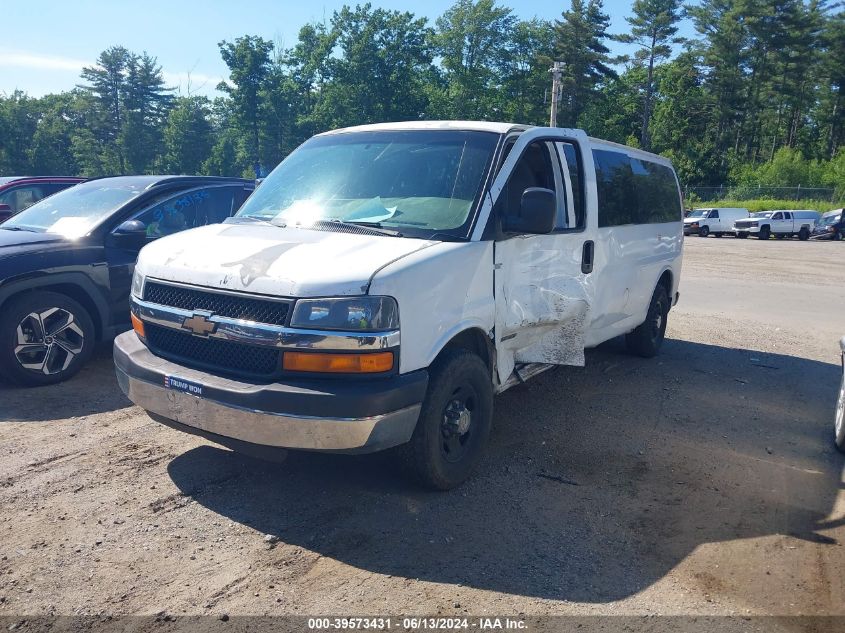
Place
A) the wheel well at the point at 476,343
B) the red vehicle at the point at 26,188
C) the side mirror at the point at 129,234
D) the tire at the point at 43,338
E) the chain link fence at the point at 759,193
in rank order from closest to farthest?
the wheel well at the point at 476,343, the tire at the point at 43,338, the side mirror at the point at 129,234, the red vehicle at the point at 26,188, the chain link fence at the point at 759,193

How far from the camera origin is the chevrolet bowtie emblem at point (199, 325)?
12.5ft

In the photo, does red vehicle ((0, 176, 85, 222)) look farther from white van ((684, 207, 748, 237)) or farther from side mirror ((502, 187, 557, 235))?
white van ((684, 207, 748, 237))

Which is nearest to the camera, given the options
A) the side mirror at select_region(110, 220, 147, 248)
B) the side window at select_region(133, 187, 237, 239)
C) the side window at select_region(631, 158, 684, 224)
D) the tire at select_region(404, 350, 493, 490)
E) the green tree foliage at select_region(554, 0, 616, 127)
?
the tire at select_region(404, 350, 493, 490)

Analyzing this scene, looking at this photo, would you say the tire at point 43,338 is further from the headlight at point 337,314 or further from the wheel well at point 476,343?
the wheel well at point 476,343

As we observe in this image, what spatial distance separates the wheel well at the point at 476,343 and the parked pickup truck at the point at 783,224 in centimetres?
4007

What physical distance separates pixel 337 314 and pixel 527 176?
203 cm

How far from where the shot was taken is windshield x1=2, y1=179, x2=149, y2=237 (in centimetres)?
665

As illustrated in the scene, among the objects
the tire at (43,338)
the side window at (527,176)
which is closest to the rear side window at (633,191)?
the side window at (527,176)

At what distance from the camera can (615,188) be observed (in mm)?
6422

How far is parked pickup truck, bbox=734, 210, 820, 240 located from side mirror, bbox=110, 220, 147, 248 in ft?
130

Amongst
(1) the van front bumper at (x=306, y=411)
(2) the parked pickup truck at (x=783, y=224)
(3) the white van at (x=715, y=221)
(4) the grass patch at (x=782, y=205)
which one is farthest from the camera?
(4) the grass patch at (x=782, y=205)

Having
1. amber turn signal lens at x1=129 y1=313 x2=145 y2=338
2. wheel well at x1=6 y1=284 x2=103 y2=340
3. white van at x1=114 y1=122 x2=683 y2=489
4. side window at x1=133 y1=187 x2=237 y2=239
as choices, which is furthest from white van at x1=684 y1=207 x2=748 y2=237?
amber turn signal lens at x1=129 y1=313 x2=145 y2=338

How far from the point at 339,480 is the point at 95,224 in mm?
3805

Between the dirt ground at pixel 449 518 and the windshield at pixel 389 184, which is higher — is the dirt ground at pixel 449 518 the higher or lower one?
the lower one
